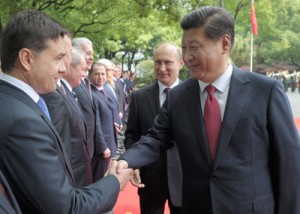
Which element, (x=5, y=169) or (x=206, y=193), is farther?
(x=206, y=193)

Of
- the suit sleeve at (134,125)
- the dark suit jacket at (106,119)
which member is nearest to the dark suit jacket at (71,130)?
the suit sleeve at (134,125)

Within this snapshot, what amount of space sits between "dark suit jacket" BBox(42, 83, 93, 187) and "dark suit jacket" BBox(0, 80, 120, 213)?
114cm

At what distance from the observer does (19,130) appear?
4.63 feet

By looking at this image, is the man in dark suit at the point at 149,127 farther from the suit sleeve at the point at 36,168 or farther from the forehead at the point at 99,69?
the forehead at the point at 99,69

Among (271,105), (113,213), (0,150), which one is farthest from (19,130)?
(113,213)

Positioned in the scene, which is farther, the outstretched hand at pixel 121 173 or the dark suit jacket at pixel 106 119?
the dark suit jacket at pixel 106 119

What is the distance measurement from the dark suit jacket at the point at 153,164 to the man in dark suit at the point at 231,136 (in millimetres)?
776

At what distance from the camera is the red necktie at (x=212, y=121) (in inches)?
87.2

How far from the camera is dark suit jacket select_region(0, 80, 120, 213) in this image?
4.61 ft

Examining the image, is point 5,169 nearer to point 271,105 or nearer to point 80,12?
point 271,105

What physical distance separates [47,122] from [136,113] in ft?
5.93

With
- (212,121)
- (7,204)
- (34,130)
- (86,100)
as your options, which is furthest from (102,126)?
(7,204)

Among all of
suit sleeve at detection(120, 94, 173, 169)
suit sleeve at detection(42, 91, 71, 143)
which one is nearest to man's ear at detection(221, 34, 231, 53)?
suit sleeve at detection(120, 94, 173, 169)

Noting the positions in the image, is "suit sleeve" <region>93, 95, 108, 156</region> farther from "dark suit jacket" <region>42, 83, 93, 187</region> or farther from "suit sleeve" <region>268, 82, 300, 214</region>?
"suit sleeve" <region>268, 82, 300, 214</region>
